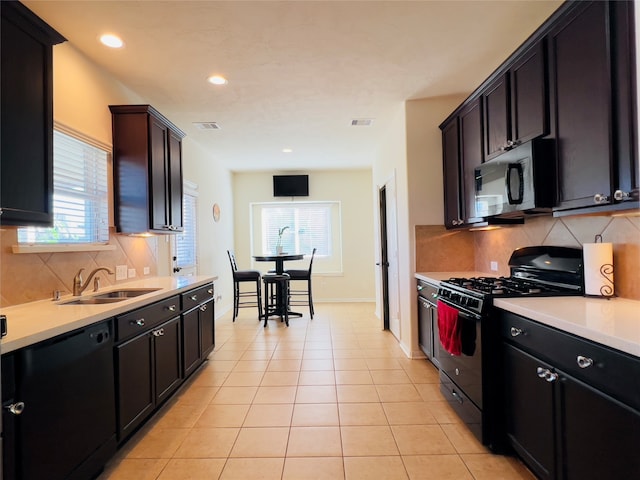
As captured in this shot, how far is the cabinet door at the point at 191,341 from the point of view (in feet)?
9.84

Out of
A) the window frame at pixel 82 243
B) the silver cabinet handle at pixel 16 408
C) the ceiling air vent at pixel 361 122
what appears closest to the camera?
the silver cabinet handle at pixel 16 408

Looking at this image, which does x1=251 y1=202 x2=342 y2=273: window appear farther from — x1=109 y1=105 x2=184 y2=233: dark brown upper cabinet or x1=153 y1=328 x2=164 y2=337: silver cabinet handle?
x1=153 y1=328 x2=164 y2=337: silver cabinet handle

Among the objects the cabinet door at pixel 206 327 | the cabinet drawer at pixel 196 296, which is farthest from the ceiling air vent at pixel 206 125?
the cabinet door at pixel 206 327

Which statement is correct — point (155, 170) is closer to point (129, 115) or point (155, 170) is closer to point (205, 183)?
point (129, 115)

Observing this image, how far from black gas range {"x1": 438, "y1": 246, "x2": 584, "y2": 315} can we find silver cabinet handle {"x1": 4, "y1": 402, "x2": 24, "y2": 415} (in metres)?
2.21

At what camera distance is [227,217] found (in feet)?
21.8

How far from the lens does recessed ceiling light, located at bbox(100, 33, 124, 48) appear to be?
2.45 m

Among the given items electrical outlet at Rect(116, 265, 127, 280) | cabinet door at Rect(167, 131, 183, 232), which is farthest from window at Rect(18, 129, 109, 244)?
cabinet door at Rect(167, 131, 183, 232)

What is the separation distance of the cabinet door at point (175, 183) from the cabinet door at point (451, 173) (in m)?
2.73

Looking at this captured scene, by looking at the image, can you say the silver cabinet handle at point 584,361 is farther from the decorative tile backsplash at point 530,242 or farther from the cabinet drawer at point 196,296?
the cabinet drawer at point 196,296

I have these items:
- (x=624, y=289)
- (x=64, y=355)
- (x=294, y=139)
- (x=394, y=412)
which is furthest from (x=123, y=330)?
(x=294, y=139)

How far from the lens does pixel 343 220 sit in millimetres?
7117

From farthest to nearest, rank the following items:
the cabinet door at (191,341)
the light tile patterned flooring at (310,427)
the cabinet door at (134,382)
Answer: the cabinet door at (191,341), the cabinet door at (134,382), the light tile patterned flooring at (310,427)

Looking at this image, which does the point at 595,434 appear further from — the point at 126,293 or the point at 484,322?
the point at 126,293
